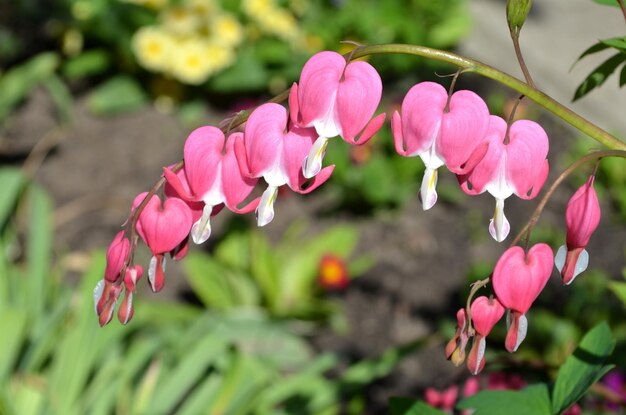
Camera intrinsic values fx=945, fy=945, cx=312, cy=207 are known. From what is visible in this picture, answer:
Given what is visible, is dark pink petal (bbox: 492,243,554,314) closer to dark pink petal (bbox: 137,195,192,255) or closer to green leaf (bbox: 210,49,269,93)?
dark pink petal (bbox: 137,195,192,255)

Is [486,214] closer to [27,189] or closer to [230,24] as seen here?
[230,24]

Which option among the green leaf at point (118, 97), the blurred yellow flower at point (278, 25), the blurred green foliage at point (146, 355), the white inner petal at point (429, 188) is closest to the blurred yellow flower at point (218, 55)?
the blurred yellow flower at point (278, 25)

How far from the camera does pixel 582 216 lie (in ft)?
3.48

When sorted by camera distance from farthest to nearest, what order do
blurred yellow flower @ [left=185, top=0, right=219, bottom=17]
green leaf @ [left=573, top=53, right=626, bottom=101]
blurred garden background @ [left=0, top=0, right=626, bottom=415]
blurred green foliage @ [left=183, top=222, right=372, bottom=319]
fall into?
blurred yellow flower @ [left=185, top=0, right=219, bottom=17] < blurred green foliage @ [left=183, top=222, right=372, bottom=319] < blurred garden background @ [left=0, top=0, right=626, bottom=415] < green leaf @ [left=573, top=53, right=626, bottom=101]

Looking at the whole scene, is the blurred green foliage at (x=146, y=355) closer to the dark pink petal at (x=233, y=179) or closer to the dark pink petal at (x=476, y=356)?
the dark pink petal at (x=233, y=179)

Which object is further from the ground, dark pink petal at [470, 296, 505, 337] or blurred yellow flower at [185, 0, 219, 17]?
dark pink petal at [470, 296, 505, 337]

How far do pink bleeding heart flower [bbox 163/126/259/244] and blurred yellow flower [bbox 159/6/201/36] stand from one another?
3074 millimetres

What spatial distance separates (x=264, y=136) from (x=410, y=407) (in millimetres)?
492

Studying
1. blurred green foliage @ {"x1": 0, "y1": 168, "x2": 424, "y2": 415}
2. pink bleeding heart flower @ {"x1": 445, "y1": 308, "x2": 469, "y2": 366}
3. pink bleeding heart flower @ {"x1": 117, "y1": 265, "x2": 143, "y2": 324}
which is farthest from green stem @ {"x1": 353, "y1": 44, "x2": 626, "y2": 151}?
blurred green foliage @ {"x1": 0, "y1": 168, "x2": 424, "y2": 415}

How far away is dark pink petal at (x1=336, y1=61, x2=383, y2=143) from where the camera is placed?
3.43 feet

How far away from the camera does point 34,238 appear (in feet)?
9.33

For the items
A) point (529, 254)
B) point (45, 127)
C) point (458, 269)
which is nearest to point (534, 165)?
point (529, 254)

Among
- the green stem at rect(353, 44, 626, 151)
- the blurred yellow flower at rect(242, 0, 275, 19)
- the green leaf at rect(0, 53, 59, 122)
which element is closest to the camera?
the green stem at rect(353, 44, 626, 151)

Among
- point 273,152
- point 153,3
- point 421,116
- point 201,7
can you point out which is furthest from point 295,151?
point 153,3
